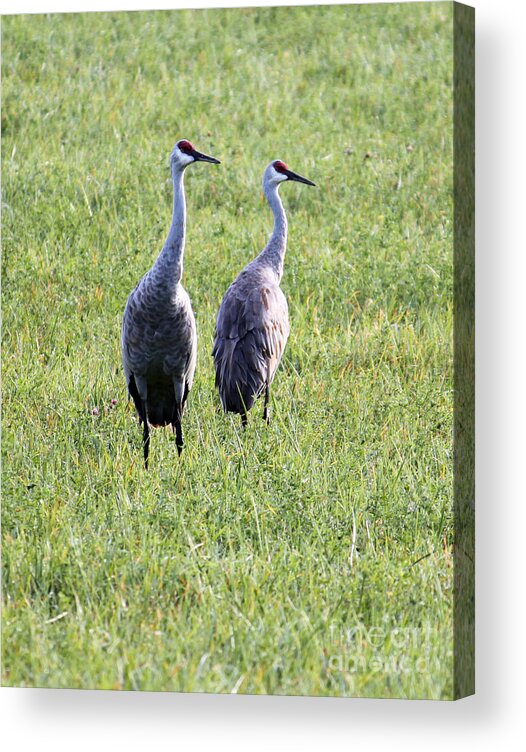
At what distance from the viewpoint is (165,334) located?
5.01 metres

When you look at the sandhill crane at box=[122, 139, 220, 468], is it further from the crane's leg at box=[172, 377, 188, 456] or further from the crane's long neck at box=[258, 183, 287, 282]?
the crane's long neck at box=[258, 183, 287, 282]

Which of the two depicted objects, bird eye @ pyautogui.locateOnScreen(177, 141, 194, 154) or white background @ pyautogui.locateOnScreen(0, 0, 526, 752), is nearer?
white background @ pyautogui.locateOnScreen(0, 0, 526, 752)

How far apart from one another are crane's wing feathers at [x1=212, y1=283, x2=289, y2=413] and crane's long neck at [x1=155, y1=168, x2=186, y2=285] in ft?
0.83

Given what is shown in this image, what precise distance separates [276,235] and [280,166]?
0.83 ft

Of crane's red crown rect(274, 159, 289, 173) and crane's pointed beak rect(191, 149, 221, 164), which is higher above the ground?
crane's pointed beak rect(191, 149, 221, 164)

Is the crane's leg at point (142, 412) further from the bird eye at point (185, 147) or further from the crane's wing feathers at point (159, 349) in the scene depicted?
the bird eye at point (185, 147)

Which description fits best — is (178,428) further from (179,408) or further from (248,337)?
(248,337)

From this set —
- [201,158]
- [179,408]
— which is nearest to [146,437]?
[179,408]

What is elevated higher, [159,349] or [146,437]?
[159,349]

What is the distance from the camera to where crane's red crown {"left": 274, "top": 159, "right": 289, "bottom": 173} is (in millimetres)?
5051

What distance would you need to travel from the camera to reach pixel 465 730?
416cm

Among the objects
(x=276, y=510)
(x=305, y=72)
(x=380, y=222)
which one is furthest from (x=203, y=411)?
(x=305, y=72)

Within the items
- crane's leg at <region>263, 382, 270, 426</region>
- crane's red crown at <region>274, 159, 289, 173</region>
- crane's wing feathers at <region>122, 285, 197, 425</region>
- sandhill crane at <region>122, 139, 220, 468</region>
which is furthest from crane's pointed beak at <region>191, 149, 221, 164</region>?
crane's leg at <region>263, 382, 270, 426</region>

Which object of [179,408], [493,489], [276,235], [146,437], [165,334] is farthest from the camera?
[276,235]
